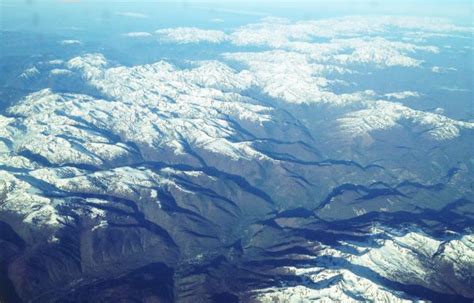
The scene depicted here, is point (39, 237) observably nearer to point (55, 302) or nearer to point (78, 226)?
point (78, 226)

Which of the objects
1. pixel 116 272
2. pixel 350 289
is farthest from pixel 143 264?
pixel 350 289

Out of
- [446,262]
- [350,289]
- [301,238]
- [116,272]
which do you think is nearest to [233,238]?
[301,238]

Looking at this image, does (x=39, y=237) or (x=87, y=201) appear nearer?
(x=39, y=237)

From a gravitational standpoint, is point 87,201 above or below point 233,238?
above

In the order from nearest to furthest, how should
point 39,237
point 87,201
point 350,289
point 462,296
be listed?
point 350,289, point 462,296, point 39,237, point 87,201

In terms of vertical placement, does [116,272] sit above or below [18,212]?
below

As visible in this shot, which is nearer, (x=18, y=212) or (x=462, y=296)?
(x=462, y=296)

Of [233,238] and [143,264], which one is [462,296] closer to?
[233,238]

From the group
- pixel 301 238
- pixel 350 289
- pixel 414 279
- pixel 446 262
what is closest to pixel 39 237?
pixel 301 238

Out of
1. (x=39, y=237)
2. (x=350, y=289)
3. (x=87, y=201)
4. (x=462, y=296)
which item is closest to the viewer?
(x=350, y=289)
